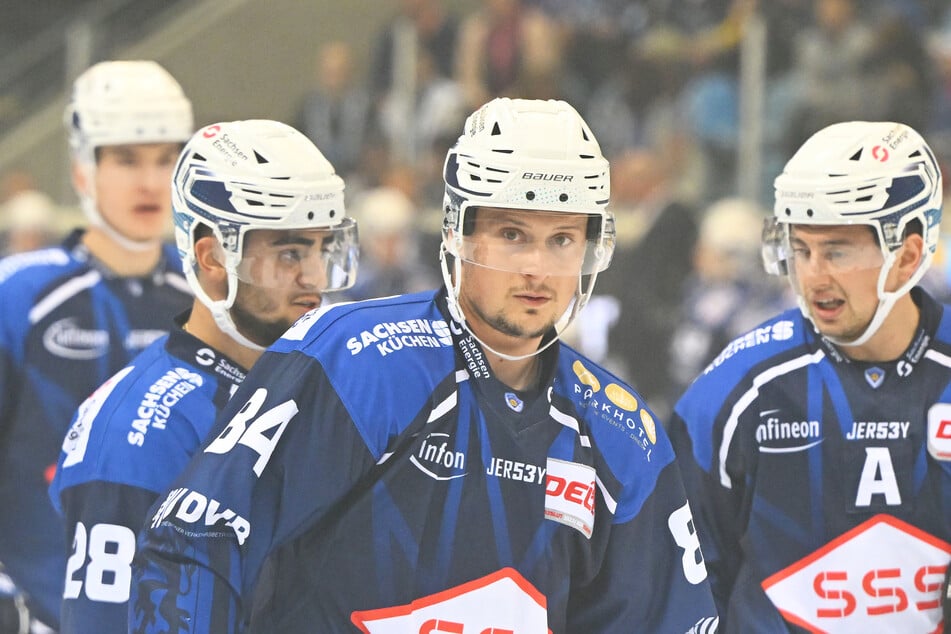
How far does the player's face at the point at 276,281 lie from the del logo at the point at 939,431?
4.76ft

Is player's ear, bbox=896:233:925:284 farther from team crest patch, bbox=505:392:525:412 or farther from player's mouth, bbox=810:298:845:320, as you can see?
team crest patch, bbox=505:392:525:412

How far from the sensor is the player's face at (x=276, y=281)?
3414 mm

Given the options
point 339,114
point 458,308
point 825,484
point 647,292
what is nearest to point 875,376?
point 825,484

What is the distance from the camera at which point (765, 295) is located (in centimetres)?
824

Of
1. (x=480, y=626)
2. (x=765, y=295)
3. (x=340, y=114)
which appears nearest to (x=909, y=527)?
(x=480, y=626)

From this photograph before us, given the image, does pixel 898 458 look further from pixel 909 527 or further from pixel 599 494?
pixel 599 494

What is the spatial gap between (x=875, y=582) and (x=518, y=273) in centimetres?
129

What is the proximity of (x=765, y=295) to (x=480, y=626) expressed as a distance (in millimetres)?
5594

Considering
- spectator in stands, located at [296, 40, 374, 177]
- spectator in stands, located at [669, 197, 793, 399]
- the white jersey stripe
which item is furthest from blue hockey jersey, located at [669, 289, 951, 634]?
spectator in stands, located at [296, 40, 374, 177]

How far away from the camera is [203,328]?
346cm

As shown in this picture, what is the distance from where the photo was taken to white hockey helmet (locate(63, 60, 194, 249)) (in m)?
4.64

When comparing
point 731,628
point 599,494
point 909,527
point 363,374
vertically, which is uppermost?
point 363,374

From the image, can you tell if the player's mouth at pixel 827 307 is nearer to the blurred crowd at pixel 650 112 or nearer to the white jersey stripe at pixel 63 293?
the white jersey stripe at pixel 63 293

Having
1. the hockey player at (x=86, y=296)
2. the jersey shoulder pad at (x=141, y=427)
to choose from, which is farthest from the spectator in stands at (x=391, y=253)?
the jersey shoulder pad at (x=141, y=427)
